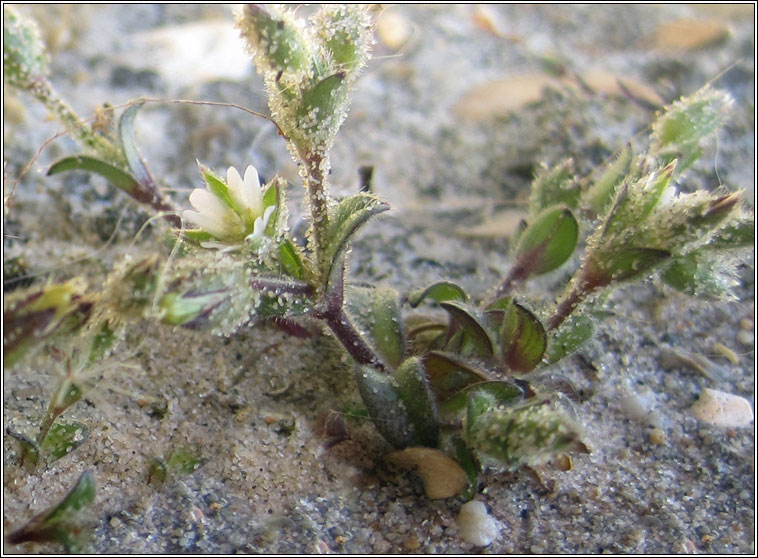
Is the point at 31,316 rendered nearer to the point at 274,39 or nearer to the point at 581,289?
the point at 274,39

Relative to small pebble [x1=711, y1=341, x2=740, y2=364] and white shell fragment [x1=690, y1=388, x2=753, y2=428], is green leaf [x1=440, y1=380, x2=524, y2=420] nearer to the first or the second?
white shell fragment [x1=690, y1=388, x2=753, y2=428]

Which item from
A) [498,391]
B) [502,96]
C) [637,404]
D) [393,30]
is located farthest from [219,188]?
[393,30]

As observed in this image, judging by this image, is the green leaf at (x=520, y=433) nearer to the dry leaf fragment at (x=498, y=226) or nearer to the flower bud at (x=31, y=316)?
the flower bud at (x=31, y=316)

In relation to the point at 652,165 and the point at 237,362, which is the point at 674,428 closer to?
the point at 652,165

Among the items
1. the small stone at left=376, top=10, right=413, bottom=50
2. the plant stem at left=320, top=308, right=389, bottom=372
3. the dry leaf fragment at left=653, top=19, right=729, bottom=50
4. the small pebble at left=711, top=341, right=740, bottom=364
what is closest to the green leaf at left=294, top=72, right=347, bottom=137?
the plant stem at left=320, top=308, right=389, bottom=372

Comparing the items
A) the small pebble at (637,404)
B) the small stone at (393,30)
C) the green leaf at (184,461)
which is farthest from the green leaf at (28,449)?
the small stone at (393,30)

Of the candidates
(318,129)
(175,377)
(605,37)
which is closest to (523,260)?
(318,129)
